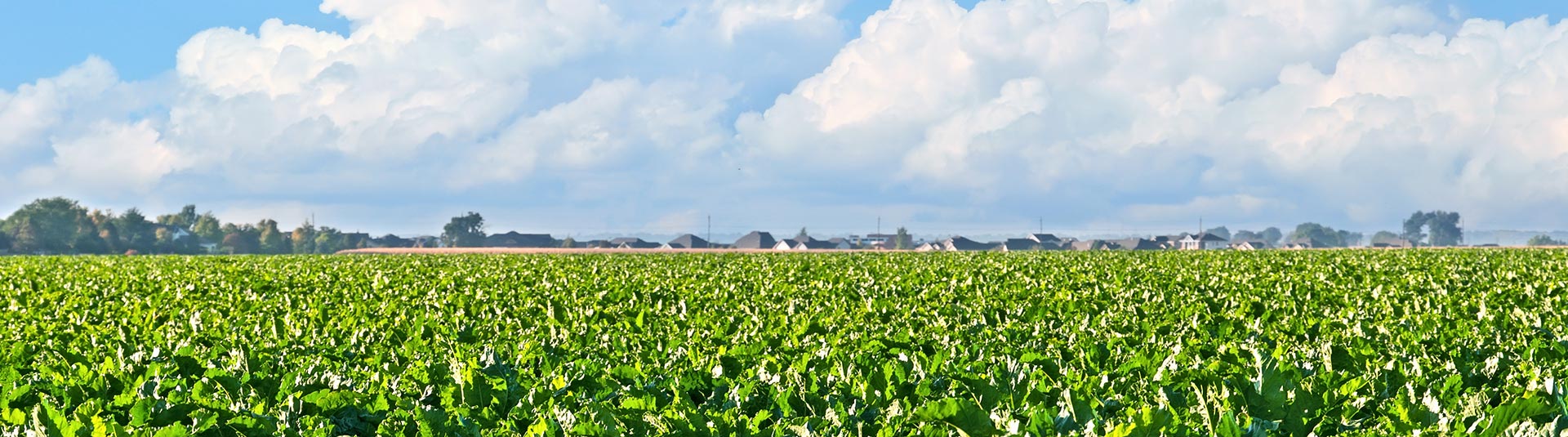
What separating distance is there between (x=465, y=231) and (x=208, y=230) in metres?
30.7

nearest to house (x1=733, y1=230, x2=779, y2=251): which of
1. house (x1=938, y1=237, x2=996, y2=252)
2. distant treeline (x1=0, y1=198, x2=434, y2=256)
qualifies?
house (x1=938, y1=237, x2=996, y2=252)

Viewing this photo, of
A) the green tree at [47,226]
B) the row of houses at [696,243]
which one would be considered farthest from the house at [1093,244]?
the green tree at [47,226]

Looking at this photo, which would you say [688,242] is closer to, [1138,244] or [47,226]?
[1138,244]

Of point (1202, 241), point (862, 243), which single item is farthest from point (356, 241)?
point (1202, 241)

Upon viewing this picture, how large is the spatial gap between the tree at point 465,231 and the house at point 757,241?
32.4 meters

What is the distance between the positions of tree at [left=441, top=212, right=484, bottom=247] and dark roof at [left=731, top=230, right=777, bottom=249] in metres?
32.2

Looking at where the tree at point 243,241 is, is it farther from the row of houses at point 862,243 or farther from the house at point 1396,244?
the house at point 1396,244

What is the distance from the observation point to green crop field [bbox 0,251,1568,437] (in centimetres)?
458

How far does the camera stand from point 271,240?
132 metres

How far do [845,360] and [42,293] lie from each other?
18.9 meters

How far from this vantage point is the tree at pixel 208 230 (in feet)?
463

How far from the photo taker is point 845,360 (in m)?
6.36

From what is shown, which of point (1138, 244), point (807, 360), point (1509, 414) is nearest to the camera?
point (1509, 414)

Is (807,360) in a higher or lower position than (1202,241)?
lower
